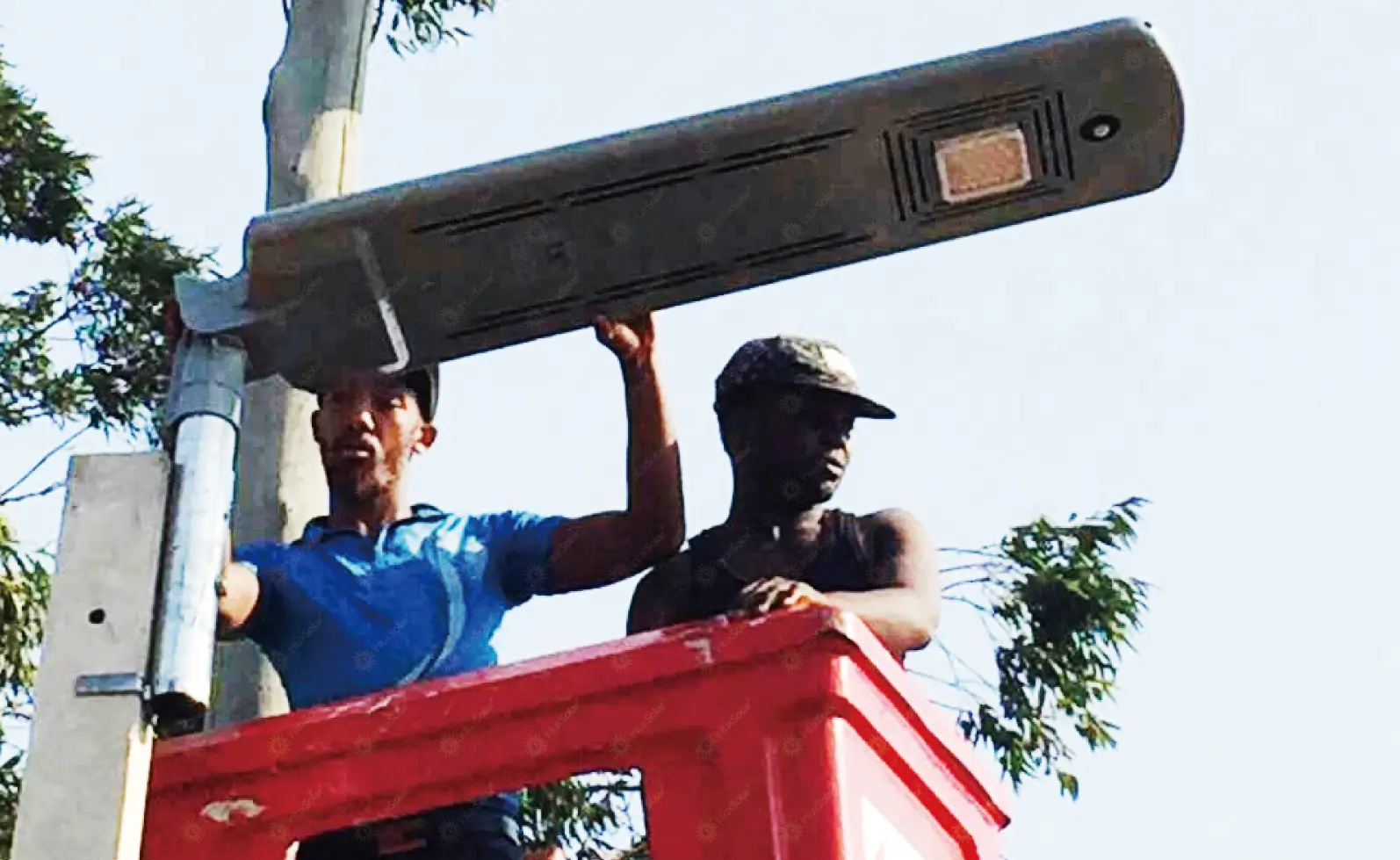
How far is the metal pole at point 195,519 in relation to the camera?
2404mm

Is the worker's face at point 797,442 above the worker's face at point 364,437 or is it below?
below

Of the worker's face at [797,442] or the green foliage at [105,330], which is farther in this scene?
the green foliage at [105,330]

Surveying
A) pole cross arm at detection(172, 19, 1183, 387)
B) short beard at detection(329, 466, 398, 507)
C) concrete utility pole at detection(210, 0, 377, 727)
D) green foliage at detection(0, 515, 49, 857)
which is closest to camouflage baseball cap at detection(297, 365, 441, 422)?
short beard at detection(329, 466, 398, 507)

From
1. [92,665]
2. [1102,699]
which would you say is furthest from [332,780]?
[1102,699]

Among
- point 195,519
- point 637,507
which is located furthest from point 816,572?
point 195,519

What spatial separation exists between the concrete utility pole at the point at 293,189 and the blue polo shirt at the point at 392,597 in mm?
1106

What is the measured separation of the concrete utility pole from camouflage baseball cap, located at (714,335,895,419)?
4.19 feet

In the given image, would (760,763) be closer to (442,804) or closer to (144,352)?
(442,804)

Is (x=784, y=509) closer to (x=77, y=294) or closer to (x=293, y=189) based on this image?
(x=293, y=189)

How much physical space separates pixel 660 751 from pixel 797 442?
47.9 inches

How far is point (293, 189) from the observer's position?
6293mm

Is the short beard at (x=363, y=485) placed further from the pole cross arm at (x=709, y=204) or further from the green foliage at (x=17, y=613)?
the green foliage at (x=17, y=613)

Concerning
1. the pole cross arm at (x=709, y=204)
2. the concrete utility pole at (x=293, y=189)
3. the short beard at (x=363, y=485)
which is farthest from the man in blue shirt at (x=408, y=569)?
the concrete utility pole at (x=293, y=189)

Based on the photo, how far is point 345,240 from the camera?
102 inches
